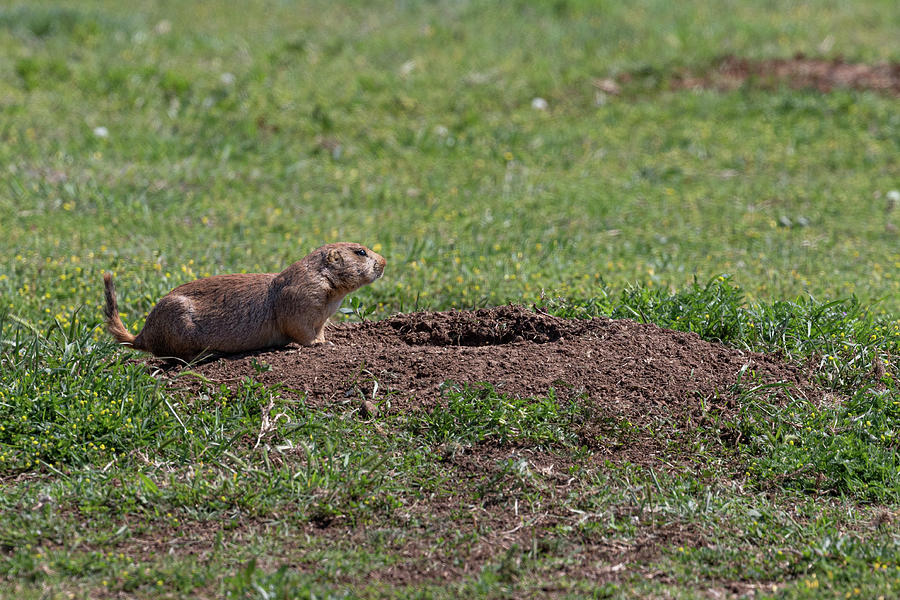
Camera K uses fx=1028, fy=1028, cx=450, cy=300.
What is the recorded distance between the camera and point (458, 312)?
642 cm

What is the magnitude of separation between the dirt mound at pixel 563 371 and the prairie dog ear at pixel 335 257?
491 mm

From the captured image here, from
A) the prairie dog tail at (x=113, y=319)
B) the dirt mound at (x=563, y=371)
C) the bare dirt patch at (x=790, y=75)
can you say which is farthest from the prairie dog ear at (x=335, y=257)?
the bare dirt patch at (x=790, y=75)

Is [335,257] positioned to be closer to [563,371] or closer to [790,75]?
[563,371]

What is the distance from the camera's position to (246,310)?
5828 millimetres

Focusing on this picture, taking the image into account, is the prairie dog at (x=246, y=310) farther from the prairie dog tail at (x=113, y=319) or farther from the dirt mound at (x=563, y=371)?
the dirt mound at (x=563, y=371)

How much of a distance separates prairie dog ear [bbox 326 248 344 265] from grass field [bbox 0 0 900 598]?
0.96 m

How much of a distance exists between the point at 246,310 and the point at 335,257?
0.59 m

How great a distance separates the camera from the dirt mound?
5426mm

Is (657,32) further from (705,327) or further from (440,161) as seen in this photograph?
(705,327)

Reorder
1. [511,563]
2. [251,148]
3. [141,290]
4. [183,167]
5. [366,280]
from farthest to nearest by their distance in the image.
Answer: [251,148] < [183,167] < [141,290] < [366,280] < [511,563]

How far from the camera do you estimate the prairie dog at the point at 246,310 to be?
578 centimetres

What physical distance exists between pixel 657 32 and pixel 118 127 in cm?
688

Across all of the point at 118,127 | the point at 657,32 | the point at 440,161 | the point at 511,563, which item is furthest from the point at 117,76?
the point at 511,563

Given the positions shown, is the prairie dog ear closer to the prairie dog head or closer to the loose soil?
the prairie dog head
